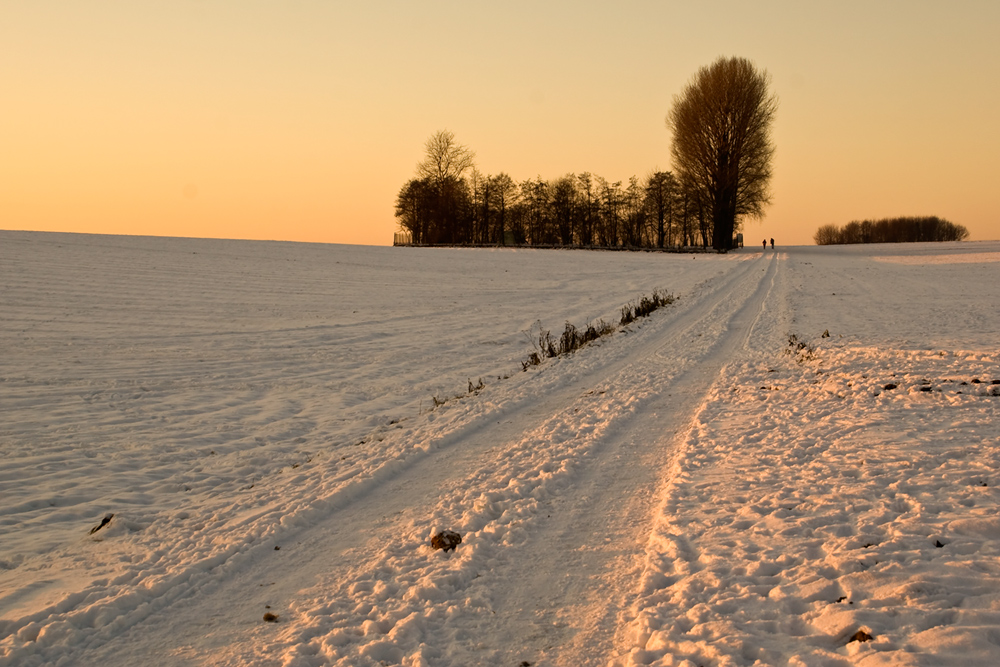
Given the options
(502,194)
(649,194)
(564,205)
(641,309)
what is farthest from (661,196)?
(641,309)

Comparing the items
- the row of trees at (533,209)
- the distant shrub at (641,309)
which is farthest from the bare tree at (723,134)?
the distant shrub at (641,309)

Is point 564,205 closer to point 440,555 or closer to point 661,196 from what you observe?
point 661,196

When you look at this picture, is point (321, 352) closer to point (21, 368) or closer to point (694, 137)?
point (21, 368)

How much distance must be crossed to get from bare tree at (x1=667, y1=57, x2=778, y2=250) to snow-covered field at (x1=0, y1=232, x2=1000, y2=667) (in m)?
46.7

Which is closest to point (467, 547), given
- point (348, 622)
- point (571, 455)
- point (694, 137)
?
point (348, 622)

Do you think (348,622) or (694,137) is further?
(694,137)

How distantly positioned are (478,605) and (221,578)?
1835 mm

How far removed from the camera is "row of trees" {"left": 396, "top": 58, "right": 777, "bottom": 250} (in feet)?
189

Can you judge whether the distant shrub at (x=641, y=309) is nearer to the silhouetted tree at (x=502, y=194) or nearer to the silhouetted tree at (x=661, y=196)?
the silhouetted tree at (x=661, y=196)

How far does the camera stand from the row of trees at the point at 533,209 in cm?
7644

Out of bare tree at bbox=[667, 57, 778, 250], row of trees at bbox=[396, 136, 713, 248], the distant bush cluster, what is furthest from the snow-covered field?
the distant bush cluster

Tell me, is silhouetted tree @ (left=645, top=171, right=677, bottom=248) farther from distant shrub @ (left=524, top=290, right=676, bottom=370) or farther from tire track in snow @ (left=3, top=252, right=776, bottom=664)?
tire track in snow @ (left=3, top=252, right=776, bottom=664)

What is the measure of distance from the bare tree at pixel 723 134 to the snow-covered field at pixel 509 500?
46.7m

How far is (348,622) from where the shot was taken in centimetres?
380
